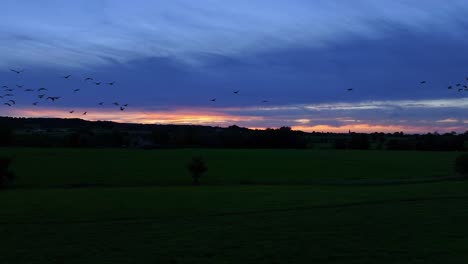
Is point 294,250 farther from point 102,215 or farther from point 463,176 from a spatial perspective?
point 463,176

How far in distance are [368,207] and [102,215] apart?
12571 millimetres

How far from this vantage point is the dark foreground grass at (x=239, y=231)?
13.8m

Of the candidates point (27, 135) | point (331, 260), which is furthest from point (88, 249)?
point (27, 135)

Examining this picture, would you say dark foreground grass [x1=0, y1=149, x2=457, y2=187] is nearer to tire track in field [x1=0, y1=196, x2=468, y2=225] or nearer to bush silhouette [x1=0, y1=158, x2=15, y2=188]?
bush silhouette [x1=0, y1=158, x2=15, y2=188]

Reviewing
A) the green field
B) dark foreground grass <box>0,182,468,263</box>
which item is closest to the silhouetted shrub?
the green field

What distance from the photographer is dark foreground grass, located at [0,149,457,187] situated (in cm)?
5834

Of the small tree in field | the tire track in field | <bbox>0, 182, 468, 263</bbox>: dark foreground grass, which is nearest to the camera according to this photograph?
<bbox>0, 182, 468, 263</bbox>: dark foreground grass

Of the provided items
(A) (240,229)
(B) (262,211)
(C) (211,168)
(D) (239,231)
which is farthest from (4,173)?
(D) (239,231)

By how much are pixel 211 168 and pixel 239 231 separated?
54533 millimetres

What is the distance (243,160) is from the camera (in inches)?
3396

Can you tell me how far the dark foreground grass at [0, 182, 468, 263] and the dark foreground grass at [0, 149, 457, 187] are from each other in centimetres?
2895

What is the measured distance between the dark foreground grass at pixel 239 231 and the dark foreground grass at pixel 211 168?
1140 inches

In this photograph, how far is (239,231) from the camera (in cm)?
1816

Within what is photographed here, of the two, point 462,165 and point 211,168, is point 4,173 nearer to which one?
point 211,168
